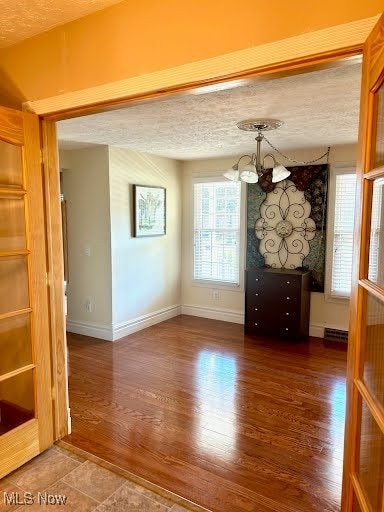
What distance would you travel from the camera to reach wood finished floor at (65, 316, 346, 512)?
2.06 metres

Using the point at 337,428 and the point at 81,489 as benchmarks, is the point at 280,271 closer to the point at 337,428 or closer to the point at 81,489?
the point at 337,428

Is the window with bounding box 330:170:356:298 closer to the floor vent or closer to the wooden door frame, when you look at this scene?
the floor vent

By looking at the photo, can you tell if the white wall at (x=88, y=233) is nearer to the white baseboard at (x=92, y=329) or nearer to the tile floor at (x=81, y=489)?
the white baseboard at (x=92, y=329)

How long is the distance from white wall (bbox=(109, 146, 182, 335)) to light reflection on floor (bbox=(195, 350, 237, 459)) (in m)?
1.23

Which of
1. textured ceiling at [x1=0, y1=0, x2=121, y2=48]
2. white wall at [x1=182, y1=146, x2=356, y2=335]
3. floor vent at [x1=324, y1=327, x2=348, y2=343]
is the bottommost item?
floor vent at [x1=324, y1=327, x2=348, y2=343]

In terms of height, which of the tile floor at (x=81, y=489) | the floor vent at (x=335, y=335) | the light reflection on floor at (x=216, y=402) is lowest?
the light reflection on floor at (x=216, y=402)

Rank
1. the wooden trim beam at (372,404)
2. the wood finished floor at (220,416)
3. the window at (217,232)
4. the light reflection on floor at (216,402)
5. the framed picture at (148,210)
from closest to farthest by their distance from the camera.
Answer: the wooden trim beam at (372,404)
the wood finished floor at (220,416)
the light reflection on floor at (216,402)
the framed picture at (148,210)
the window at (217,232)

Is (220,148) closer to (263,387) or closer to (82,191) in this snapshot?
(82,191)

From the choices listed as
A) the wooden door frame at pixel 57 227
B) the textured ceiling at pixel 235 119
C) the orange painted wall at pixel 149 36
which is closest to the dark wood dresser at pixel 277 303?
the textured ceiling at pixel 235 119

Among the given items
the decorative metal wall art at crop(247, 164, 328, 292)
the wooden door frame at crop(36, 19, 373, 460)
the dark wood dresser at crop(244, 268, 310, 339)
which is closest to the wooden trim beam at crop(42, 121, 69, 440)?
the wooden door frame at crop(36, 19, 373, 460)

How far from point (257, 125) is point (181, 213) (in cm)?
254

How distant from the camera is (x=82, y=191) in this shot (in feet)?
14.8

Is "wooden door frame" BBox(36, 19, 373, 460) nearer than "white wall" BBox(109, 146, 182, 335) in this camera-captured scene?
Yes

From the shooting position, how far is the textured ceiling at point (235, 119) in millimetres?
2316
